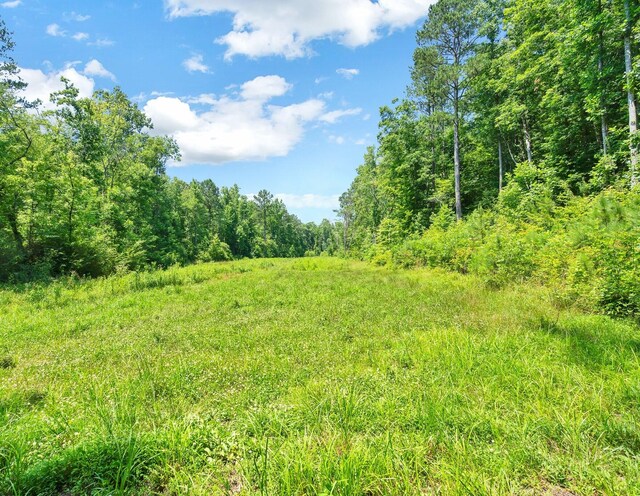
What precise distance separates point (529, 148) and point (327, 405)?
2204cm

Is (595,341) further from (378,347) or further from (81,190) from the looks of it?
(81,190)

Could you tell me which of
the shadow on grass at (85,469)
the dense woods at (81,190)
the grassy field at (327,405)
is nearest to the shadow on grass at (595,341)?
the grassy field at (327,405)

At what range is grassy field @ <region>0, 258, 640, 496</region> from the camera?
218 centimetres

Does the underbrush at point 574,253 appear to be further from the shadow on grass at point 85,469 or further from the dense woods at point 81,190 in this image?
the dense woods at point 81,190

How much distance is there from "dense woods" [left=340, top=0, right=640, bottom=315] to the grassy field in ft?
6.77

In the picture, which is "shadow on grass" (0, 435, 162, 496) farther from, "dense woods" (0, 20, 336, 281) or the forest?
"dense woods" (0, 20, 336, 281)

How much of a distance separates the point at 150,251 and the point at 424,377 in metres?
34.0

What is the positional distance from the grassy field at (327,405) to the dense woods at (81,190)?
11666 millimetres

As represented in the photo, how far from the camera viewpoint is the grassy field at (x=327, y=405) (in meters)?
2.18

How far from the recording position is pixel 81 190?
1667 cm

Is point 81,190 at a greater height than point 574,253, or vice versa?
point 81,190

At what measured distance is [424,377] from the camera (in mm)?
3850

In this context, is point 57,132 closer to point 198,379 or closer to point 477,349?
point 198,379

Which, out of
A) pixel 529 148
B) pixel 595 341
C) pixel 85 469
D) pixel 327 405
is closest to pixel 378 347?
pixel 327 405
